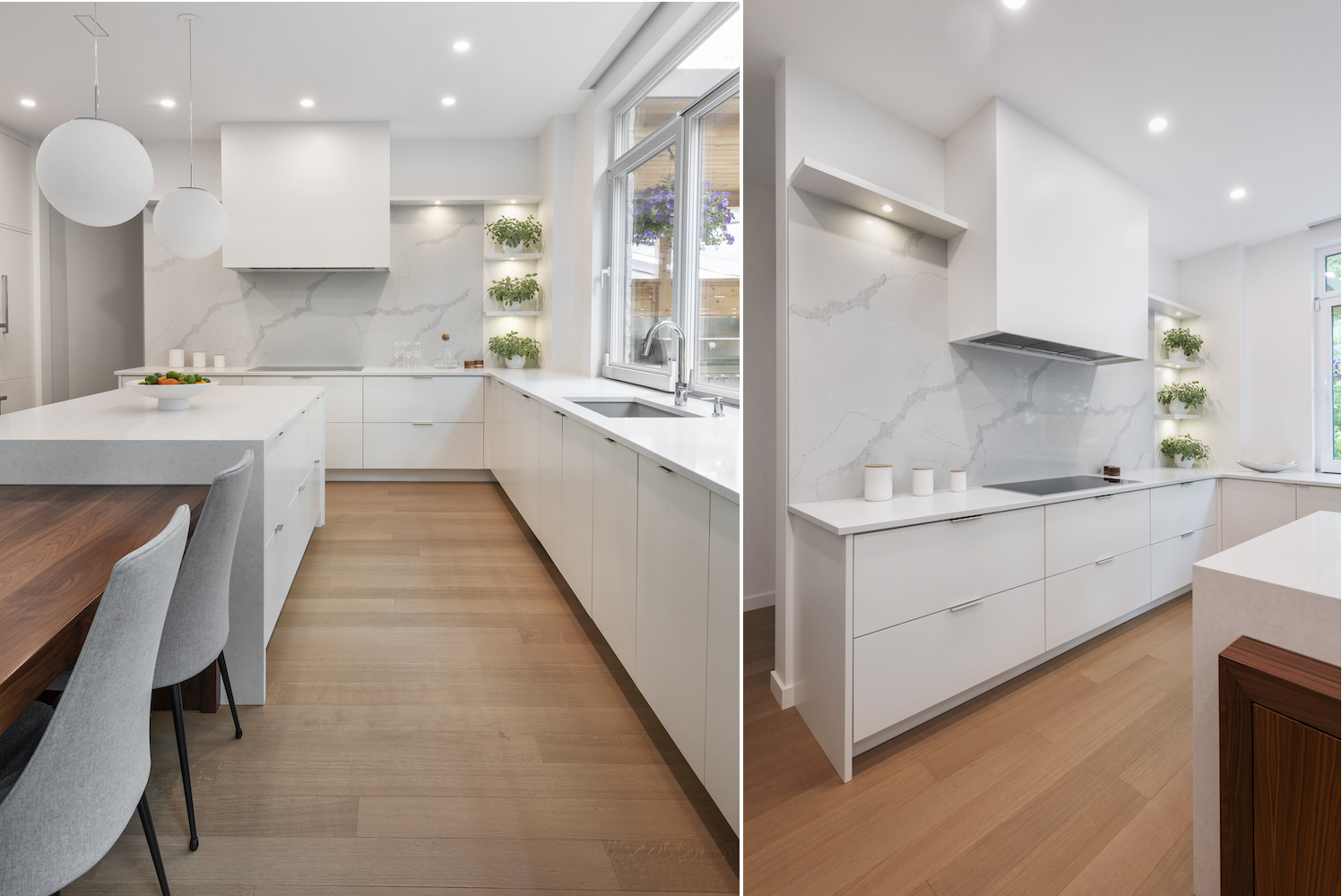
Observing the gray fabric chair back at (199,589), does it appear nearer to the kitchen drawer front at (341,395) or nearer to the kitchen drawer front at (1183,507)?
the kitchen drawer front at (1183,507)

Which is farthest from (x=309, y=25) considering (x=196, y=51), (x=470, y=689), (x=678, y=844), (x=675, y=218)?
(x=678, y=844)

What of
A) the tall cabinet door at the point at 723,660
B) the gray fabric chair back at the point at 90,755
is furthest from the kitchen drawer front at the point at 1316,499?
the gray fabric chair back at the point at 90,755

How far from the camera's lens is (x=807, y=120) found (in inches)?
37.2

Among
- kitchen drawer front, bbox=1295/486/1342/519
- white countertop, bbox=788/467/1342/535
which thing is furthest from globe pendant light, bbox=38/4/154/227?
kitchen drawer front, bbox=1295/486/1342/519

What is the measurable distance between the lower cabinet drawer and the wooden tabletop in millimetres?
3180

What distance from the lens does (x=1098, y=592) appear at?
754 millimetres

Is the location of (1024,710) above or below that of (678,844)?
above

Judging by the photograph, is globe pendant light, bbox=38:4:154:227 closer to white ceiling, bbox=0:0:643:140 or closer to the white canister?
white ceiling, bbox=0:0:643:140

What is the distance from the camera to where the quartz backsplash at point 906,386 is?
769 millimetres

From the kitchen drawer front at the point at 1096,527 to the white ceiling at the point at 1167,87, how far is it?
27 centimetres

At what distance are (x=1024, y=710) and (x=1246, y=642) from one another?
43 centimetres

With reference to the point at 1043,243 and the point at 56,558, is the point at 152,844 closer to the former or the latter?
the point at 56,558

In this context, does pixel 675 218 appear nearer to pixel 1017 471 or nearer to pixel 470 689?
pixel 470 689

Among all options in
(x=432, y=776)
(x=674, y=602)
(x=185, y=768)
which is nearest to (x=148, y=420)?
(x=185, y=768)
